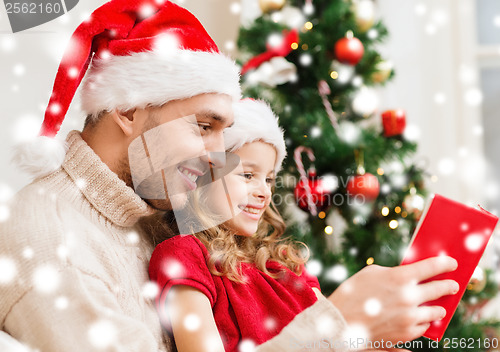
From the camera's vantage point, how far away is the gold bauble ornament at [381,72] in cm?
137

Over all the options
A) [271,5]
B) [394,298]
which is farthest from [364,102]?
[394,298]

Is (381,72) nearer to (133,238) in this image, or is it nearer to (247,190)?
(247,190)

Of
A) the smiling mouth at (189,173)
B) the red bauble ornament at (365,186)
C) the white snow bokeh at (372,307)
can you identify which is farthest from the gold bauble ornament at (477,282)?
the smiling mouth at (189,173)

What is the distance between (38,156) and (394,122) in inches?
38.9

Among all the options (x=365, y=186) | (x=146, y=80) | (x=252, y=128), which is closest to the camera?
(x=146, y=80)

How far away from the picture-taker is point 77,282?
2.12 feet

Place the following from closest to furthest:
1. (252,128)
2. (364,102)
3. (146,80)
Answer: (146,80) < (252,128) < (364,102)

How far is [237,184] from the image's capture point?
3.10 ft

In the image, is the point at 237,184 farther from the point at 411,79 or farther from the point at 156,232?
the point at 411,79

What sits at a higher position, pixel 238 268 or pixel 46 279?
pixel 46 279

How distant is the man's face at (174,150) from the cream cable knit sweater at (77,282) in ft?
0.21

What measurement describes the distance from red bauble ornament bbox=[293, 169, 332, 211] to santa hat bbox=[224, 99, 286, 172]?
17cm

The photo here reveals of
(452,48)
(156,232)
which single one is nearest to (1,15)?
(156,232)

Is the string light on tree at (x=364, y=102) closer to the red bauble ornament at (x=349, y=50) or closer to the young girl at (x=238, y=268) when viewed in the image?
the red bauble ornament at (x=349, y=50)
